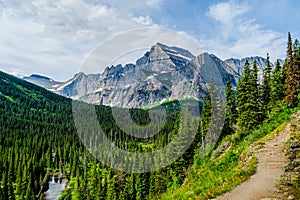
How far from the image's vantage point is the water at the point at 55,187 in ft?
281

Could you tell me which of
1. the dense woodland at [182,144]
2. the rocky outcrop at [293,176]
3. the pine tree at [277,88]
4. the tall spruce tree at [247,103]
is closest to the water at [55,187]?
the dense woodland at [182,144]

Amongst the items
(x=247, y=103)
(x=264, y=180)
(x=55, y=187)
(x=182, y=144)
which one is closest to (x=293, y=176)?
(x=264, y=180)

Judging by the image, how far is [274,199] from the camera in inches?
417

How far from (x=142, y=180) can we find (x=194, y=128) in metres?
21.0

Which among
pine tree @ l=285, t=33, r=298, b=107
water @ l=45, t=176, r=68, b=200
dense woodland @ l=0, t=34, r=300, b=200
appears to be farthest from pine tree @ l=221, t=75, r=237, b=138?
water @ l=45, t=176, r=68, b=200

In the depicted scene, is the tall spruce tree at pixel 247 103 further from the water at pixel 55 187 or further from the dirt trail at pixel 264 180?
the water at pixel 55 187

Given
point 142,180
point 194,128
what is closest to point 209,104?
point 194,128

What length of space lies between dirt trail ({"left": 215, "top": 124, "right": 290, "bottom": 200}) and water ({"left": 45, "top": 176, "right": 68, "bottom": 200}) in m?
79.4

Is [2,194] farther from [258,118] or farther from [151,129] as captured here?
[151,129]

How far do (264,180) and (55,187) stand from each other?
9535 cm

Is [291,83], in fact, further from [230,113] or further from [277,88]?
[230,113]

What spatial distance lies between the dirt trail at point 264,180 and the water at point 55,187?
260ft

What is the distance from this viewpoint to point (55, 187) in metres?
95.4

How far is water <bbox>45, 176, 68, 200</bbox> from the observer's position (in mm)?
85713
